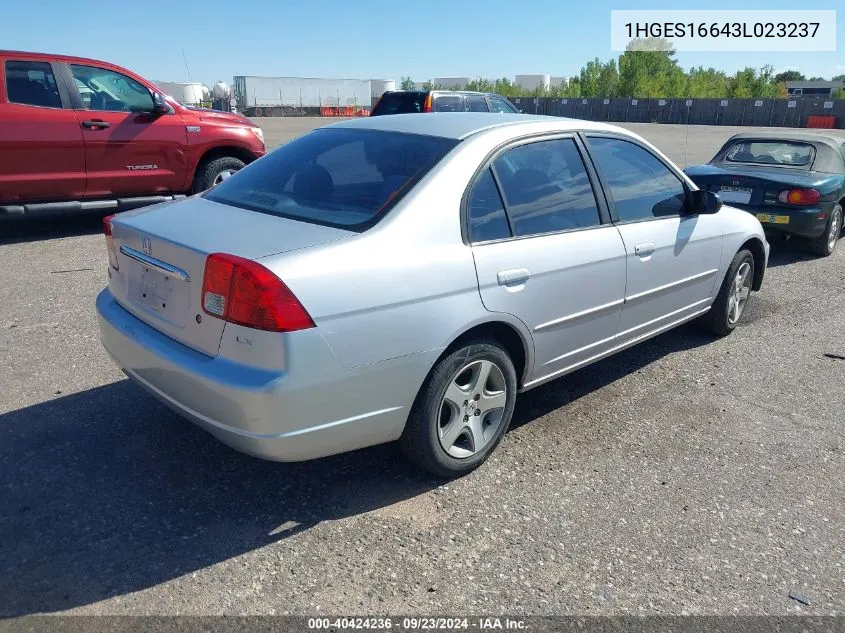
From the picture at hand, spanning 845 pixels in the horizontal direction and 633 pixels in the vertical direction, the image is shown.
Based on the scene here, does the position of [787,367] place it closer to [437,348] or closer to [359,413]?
[437,348]

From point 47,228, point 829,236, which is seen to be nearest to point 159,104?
point 47,228

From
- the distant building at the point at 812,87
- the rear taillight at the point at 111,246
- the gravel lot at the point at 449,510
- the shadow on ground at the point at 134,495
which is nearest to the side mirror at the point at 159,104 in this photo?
the gravel lot at the point at 449,510

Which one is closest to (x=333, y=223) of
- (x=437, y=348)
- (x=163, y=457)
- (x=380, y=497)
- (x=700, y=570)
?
(x=437, y=348)

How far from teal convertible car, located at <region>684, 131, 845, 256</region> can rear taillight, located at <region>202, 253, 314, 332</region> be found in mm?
6550

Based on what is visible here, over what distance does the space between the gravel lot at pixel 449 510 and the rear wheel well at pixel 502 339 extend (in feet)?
1.52

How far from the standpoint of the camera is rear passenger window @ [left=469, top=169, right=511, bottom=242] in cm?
324

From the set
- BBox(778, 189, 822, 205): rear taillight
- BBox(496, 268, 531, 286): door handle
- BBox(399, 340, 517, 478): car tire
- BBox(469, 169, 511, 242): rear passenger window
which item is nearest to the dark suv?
BBox(778, 189, 822, 205): rear taillight

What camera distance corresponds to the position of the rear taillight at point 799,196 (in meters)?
7.64

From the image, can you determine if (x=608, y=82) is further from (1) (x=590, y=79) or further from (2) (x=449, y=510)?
(2) (x=449, y=510)

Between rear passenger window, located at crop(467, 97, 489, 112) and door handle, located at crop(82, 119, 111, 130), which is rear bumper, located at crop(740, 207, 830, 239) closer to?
door handle, located at crop(82, 119, 111, 130)

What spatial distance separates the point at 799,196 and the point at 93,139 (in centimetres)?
769

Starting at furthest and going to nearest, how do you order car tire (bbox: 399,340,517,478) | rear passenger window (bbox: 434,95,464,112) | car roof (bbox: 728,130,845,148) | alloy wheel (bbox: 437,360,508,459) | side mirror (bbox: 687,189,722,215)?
rear passenger window (bbox: 434,95,464,112)
car roof (bbox: 728,130,845,148)
side mirror (bbox: 687,189,722,215)
alloy wheel (bbox: 437,360,508,459)
car tire (bbox: 399,340,517,478)

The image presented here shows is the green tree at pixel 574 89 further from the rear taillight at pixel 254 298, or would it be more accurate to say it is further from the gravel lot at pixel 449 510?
the rear taillight at pixel 254 298

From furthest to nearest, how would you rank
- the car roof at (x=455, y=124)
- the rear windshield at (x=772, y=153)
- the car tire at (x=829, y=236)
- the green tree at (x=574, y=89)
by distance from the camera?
the green tree at (x=574, y=89) → the rear windshield at (x=772, y=153) → the car tire at (x=829, y=236) → the car roof at (x=455, y=124)
